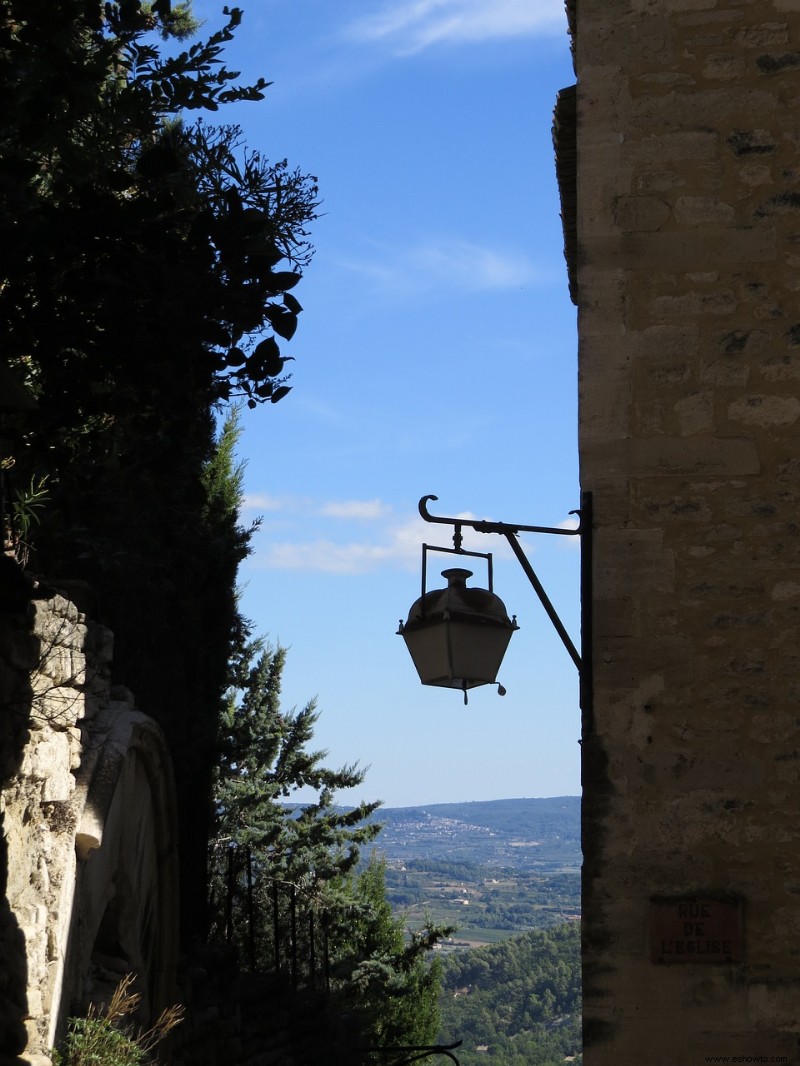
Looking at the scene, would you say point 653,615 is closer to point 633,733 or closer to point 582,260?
point 633,733

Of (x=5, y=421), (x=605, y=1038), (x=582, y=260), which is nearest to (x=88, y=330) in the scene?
(x=5, y=421)

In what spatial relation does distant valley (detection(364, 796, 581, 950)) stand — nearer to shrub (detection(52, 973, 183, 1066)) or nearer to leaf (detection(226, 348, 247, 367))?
shrub (detection(52, 973, 183, 1066))

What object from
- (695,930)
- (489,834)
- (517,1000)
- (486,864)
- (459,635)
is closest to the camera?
(695,930)

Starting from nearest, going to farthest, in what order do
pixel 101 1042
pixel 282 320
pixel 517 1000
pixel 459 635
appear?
1. pixel 459 635
2. pixel 282 320
3. pixel 101 1042
4. pixel 517 1000

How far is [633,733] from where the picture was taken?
14.9ft

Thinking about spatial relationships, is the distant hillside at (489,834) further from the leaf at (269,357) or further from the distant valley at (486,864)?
the leaf at (269,357)

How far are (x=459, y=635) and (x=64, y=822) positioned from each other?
7.03 ft

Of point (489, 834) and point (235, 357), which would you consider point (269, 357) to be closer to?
point (235, 357)

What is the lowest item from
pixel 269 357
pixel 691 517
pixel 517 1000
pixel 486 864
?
pixel 517 1000

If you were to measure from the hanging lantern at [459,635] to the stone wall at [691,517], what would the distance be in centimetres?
49

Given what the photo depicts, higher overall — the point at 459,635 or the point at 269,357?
the point at 269,357

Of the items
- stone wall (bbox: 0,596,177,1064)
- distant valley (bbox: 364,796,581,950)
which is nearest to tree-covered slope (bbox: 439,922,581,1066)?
distant valley (bbox: 364,796,581,950)

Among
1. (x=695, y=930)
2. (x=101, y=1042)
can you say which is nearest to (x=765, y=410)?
(x=695, y=930)

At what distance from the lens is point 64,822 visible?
5957 mm
